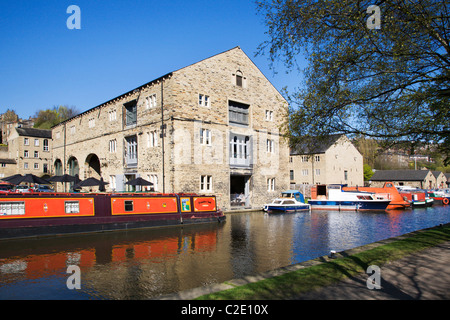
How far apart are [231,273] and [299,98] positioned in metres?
6.06

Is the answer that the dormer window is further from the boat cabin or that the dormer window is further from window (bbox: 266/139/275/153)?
the boat cabin

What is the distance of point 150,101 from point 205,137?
5.54m

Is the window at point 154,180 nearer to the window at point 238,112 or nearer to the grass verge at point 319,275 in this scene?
the window at point 238,112

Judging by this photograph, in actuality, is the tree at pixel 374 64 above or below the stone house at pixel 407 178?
above

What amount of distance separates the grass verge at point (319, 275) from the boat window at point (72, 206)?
43.9ft

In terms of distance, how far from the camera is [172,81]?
2523 cm

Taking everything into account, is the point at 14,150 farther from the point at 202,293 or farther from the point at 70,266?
the point at 202,293

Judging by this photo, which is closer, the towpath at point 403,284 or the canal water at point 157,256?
the towpath at point 403,284

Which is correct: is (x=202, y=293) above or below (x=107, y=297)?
above

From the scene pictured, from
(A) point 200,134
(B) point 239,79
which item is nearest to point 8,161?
(A) point 200,134

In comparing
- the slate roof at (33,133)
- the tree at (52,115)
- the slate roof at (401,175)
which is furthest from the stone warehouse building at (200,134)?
the tree at (52,115)

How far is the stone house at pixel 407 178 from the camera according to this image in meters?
60.5

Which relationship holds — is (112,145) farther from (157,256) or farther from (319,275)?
(319,275)
